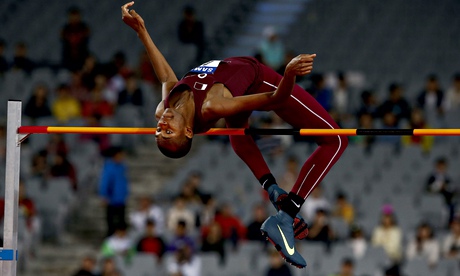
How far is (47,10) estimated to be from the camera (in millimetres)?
16219

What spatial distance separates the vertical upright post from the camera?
6.29 meters

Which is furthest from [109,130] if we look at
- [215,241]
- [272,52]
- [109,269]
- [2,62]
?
[2,62]

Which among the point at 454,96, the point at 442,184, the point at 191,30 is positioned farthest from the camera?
the point at 191,30

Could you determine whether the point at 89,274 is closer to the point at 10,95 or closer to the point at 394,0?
the point at 10,95

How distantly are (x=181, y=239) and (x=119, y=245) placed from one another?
736 mm

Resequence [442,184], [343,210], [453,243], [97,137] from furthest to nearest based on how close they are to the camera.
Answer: [97,137], [442,184], [343,210], [453,243]

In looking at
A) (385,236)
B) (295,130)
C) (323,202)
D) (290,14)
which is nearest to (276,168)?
(323,202)

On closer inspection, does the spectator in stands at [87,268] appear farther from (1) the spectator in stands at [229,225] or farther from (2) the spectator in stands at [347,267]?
(2) the spectator in stands at [347,267]

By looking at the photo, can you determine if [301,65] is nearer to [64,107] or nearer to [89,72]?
[64,107]

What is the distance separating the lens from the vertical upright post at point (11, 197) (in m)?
6.29

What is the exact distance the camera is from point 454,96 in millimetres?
13305

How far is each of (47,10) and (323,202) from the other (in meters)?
6.91

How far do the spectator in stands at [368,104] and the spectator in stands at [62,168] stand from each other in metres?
3.84

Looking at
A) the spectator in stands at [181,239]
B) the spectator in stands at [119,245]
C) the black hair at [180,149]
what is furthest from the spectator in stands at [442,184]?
the black hair at [180,149]
